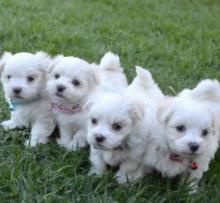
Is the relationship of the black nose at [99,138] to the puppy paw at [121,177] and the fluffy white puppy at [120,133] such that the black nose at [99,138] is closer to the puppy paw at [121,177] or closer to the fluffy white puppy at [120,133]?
the fluffy white puppy at [120,133]

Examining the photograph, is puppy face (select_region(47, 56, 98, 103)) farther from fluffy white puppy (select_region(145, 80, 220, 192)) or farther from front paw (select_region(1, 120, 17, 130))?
fluffy white puppy (select_region(145, 80, 220, 192))

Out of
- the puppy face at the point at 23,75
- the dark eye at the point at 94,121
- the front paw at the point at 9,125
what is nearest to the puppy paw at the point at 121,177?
the dark eye at the point at 94,121

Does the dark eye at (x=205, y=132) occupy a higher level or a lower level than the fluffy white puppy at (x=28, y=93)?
higher

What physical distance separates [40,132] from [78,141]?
0.36m

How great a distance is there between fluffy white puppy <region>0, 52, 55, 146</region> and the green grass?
0.14 m

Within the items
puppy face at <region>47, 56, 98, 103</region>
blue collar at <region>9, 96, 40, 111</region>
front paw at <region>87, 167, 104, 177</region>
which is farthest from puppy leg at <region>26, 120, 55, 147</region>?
front paw at <region>87, 167, 104, 177</region>

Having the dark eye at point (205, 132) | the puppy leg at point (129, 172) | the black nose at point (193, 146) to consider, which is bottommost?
the puppy leg at point (129, 172)

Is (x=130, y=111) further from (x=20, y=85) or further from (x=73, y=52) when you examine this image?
(x=73, y=52)

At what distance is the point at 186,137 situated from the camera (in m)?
3.64

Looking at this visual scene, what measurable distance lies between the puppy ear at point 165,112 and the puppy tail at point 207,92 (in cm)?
38

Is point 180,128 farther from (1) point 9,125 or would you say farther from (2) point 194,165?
(1) point 9,125

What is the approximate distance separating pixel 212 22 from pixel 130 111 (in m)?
6.49

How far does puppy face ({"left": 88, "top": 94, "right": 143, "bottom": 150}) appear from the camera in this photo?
12.3 ft

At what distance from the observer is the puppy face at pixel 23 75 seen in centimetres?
439
